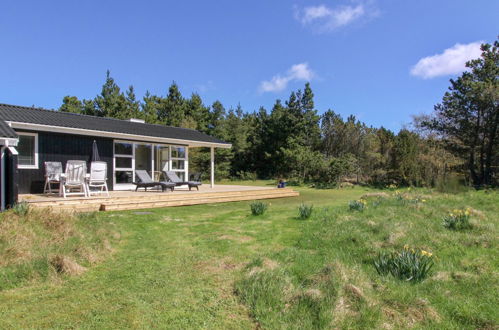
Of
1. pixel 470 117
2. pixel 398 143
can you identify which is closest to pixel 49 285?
pixel 398 143

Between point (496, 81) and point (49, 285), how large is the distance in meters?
23.6

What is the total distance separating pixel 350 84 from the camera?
20.4 metres

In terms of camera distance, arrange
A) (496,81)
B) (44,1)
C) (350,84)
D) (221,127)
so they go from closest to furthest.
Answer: (44,1) → (496,81) → (350,84) → (221,127)

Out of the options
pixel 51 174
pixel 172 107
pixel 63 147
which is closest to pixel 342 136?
pixel 172 107

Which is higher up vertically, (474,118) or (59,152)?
(474,118)

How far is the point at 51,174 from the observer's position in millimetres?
9586

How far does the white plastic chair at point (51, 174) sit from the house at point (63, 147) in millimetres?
418

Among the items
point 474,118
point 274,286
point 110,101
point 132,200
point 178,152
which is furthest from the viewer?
point 110,101

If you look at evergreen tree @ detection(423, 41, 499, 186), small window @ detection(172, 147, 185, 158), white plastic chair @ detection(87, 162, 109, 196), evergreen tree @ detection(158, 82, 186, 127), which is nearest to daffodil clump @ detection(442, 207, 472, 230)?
white plastic chair @ detection(87, 162, 109, 196)

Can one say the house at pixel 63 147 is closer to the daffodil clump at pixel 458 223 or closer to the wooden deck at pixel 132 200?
the wooden deck at pixel 132 200

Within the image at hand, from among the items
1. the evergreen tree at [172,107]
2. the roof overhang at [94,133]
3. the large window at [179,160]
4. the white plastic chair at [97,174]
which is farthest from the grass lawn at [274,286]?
the evergreen tree at [172,107]

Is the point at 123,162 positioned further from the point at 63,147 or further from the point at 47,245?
the point at 47,245

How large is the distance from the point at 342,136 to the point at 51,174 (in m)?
20.3

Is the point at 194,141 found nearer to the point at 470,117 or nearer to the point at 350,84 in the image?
the point at 350,84
